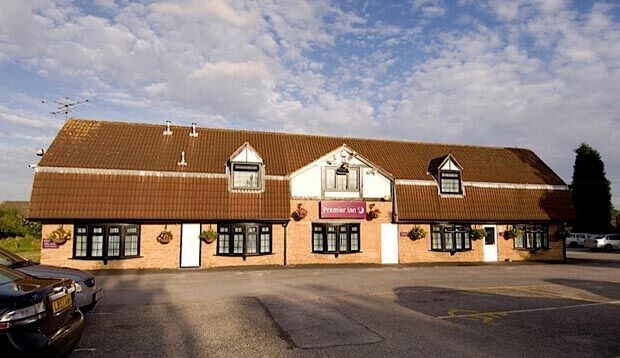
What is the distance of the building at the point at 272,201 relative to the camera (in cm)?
2159

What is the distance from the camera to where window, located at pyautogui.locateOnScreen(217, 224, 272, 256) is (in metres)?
23.1

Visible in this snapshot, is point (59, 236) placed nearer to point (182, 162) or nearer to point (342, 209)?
point (182, 162)

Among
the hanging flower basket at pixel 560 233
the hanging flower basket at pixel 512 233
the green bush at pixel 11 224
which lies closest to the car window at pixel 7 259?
the hanging flower basket at pixel 512 233

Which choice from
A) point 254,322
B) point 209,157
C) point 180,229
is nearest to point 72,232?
point 180,229

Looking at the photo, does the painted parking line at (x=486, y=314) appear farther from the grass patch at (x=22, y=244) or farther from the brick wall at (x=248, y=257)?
the grass patch at (x=22, y=244)

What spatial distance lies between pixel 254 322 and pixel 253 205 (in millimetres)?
13016

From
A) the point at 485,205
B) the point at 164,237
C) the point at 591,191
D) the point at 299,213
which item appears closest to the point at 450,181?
the point at 485,205

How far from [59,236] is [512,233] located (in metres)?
24.5

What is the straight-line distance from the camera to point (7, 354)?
18.1 ft

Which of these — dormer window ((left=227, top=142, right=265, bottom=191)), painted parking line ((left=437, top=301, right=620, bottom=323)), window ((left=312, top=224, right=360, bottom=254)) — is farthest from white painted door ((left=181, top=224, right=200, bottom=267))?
painted parking line ((left=437, top=301, right=620, bottom=323))

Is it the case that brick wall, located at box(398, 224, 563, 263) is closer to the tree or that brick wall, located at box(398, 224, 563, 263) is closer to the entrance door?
the entrance door

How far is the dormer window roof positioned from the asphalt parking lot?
29.2ft

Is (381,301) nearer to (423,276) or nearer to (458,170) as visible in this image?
(423,276)

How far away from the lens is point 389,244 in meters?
25.3
